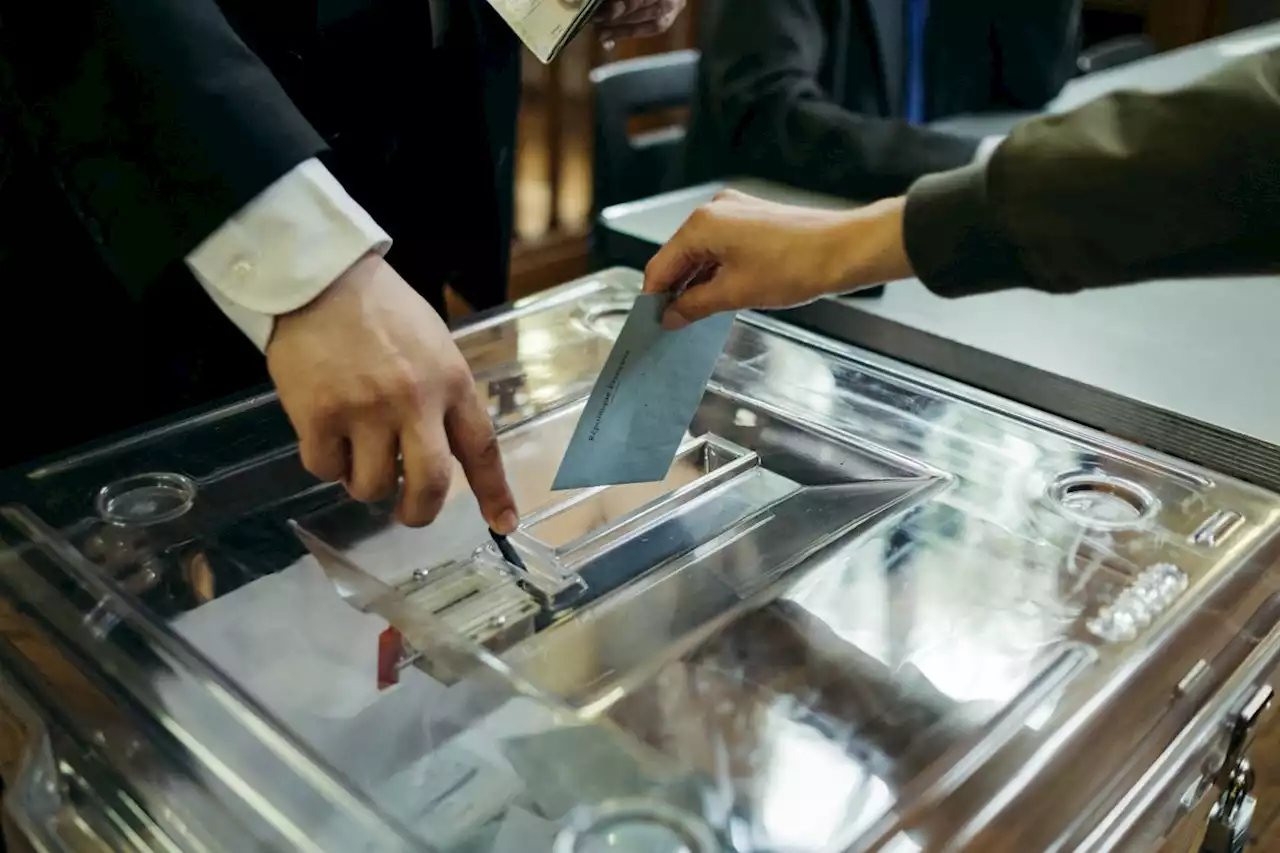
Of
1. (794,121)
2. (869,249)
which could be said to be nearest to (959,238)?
(869,249)

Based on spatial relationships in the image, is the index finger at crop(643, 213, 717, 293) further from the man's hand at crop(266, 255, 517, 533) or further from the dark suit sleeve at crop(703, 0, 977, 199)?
the dark suit sleeve at crop(703, 0, 977, 199)

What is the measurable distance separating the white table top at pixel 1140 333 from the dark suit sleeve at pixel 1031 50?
72 centimetres

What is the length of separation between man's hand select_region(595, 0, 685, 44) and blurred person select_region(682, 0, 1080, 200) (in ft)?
1.22

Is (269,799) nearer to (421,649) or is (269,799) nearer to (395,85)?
(421,649)

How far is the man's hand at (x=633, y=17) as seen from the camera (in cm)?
82

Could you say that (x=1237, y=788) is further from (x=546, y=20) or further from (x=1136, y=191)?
(x=546, y=20)

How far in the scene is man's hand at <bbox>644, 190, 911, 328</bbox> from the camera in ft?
2.10

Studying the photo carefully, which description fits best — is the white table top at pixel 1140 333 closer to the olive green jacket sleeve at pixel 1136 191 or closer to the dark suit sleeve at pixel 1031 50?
the olive green jacket sleeve at pixel 1136 191

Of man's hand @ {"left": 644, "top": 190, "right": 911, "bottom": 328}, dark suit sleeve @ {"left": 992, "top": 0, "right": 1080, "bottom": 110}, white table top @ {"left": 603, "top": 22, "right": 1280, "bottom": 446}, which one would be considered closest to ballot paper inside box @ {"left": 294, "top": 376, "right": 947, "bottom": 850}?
man's hand @ {"left": 644, "top": 190, "right": 911, "bottom": 328}

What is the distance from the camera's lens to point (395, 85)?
33.9 inches

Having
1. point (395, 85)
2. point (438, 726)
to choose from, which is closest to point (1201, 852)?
point (438, 726)

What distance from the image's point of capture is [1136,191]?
55 centimetres

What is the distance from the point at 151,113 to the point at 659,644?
34 centimetres

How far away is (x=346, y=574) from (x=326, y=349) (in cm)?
15
